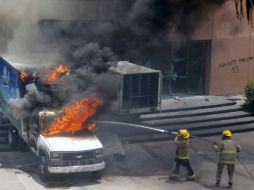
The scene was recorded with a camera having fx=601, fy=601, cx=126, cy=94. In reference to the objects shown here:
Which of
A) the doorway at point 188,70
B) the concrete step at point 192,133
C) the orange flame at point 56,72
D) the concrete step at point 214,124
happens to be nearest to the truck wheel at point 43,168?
the orange flame at point 56,72

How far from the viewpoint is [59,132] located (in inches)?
640

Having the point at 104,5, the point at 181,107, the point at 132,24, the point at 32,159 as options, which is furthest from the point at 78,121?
the point at 181,107

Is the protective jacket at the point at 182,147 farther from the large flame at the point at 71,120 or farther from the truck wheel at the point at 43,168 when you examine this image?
the truck wheel at the point at 43,168

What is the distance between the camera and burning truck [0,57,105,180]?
15602 mm

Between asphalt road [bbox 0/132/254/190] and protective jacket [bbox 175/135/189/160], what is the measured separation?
2.45 ft

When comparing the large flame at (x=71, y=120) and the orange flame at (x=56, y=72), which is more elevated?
the orange flame at (x=56, y=72)

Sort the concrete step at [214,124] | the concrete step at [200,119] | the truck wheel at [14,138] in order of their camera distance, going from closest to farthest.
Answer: the truck wheel at [14,138], the concrete step at [214,124], the concrete step at [200,119]

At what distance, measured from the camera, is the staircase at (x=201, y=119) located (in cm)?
2166

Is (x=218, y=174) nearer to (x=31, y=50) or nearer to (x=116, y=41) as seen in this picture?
(x=116, y=41)

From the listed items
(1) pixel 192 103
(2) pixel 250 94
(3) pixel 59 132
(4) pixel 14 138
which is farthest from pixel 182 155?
(2) pixel 250 94

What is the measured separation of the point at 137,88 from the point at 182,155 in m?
3.74

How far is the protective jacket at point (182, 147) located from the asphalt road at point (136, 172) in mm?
747

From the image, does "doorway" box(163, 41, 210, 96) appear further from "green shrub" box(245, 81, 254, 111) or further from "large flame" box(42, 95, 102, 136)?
"large flame" box(42, 95, 102, 136)

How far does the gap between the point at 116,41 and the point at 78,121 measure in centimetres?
317
